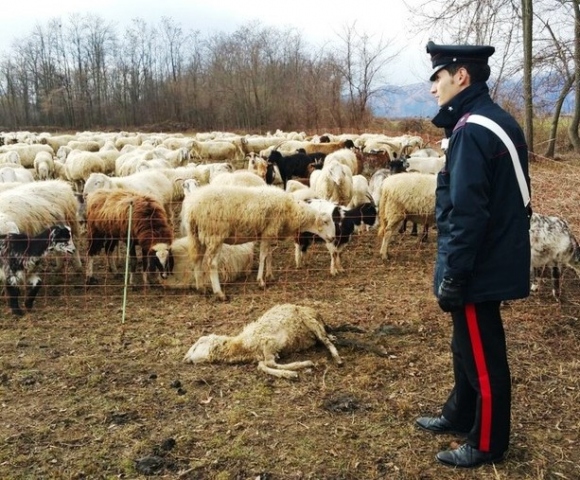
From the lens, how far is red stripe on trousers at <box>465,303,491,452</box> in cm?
291

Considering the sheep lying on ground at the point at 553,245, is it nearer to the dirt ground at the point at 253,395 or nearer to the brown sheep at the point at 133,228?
the dirt ground at the point at 253,395

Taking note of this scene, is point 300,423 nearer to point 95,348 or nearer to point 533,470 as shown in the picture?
point 533,470

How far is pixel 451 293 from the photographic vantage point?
2.80 m

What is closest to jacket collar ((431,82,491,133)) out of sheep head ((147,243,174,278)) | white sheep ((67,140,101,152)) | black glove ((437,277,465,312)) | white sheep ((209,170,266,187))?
black glove ((437,277,465,312))

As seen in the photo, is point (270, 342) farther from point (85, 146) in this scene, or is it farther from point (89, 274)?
point (85, 146)

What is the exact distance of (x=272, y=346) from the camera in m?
4.70

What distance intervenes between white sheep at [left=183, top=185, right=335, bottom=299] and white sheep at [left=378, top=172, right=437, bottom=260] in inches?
77.6

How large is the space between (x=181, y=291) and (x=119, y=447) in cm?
389

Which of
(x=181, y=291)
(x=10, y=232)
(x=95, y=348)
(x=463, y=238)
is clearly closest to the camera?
(x=463, y=238)

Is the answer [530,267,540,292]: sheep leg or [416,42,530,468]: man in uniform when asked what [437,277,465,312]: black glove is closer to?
[416,42,530,468]: man in uniform

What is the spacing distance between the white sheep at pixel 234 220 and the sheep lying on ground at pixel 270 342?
2.09 m

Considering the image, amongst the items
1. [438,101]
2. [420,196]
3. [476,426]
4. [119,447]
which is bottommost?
[119,447]

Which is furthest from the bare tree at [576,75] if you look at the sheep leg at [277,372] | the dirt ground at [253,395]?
the sheep leg at [277,372]

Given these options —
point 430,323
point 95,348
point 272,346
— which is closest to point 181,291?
point 95,348
